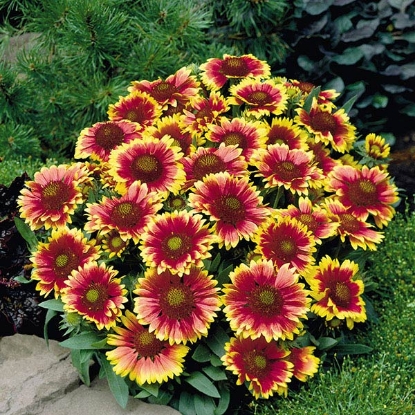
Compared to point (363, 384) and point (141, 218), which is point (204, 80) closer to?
point (141, 218)

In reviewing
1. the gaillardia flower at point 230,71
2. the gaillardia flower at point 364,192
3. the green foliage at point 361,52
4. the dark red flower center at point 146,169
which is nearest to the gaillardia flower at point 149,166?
the dark red flower center at point 146,169

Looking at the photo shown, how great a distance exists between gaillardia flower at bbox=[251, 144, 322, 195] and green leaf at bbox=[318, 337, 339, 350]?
47cm

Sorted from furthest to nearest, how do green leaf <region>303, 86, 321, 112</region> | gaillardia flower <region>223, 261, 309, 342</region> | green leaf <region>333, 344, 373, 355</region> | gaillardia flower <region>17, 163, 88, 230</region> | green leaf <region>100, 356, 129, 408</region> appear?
green leaf <region>303, 86, 321, 112</region> → green leaf <region>333, 344, 373, 355</region> → gaillardia flower <region>17, 163, 88, 230</region> → green leaf <region>100, 356, 129, 408</region> → gaillardia flower <region>223, 261, 309, 342</region>

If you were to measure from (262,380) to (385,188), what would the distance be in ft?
2.71

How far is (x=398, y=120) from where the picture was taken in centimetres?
400

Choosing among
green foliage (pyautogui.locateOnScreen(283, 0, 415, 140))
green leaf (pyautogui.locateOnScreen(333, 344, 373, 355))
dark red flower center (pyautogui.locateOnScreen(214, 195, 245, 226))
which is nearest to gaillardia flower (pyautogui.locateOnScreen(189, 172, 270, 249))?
dark red flower center (pyautogui.locateOnScreen(214, 195, 245, 226))

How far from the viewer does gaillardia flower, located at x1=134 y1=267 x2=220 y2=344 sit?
191cm

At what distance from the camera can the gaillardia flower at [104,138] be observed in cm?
236

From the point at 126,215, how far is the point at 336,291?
0.68 metres

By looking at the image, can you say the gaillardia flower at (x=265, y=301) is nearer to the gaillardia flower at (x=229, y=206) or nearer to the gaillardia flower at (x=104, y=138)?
the gaillardia flower at (x=229, y=206)

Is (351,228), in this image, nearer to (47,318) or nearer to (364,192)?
(364,192)

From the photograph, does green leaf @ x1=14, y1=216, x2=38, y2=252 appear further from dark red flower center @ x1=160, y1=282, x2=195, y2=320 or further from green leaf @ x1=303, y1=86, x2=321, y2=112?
green leaf @ x1=303, y1=86, x2=321, y2=112

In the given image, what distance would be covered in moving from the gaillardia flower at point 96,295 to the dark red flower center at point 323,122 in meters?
0.93

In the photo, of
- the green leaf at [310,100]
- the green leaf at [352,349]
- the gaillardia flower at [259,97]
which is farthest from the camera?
→ the green leaf at [310,100]
